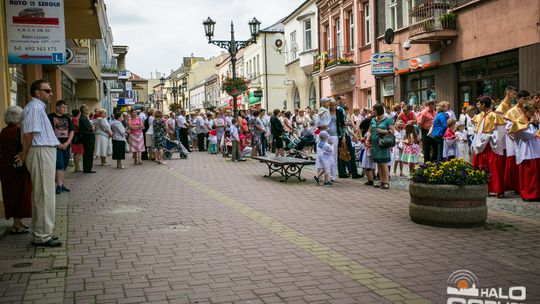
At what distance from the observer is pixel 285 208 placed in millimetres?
9211

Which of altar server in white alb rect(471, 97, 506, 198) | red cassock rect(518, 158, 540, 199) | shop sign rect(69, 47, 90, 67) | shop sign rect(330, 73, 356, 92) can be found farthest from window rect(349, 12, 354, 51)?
red cassock rect(518, 158, 540, 199)

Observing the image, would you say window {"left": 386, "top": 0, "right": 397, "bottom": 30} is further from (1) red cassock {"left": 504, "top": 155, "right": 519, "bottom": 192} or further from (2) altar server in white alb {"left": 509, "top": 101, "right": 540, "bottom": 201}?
(2) altar server in white alb {"left": 509, "top": 101, "right": 540, "bottom": 201}

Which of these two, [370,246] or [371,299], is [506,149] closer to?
[370,246]

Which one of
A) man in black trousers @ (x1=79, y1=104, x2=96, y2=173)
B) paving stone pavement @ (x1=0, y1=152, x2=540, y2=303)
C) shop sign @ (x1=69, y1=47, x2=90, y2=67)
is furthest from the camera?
shop sign @ (x1=69, y1=47, x2=90, y2=67)

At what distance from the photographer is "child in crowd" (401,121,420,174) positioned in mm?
13344

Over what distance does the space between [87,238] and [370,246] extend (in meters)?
3.54

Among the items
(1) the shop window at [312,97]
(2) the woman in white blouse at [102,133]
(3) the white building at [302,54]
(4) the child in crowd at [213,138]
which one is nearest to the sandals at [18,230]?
(2) the woman in white blouse at [102,133]

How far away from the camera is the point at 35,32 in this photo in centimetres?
966

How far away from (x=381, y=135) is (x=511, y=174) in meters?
2.52

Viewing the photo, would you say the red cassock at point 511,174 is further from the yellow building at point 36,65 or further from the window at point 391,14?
the window at point 391,14

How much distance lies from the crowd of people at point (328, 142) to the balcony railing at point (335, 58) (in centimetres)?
843

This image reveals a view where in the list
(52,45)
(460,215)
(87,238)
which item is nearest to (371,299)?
(460,215)

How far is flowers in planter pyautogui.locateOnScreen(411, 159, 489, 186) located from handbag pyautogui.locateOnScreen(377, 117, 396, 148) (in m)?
3.35

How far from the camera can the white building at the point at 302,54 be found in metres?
36.8
